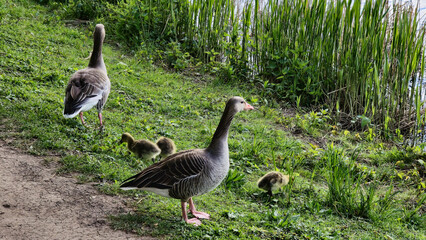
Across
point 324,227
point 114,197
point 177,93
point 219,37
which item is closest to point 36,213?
point 114,197

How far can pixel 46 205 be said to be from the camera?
16.7ft

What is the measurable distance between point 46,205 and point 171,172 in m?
1.39

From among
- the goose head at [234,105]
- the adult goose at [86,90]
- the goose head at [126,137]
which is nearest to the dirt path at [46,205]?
the adult goose at [86,90]

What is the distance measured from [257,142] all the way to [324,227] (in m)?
2.57

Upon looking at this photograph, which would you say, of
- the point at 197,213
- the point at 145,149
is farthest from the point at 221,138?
the point at 145,149

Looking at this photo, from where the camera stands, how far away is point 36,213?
4906 millimetres

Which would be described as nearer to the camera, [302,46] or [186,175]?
[186,175]

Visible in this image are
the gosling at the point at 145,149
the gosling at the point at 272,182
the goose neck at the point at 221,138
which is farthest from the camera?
the gosling at the point at 145,149

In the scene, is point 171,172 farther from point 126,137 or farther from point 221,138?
point 126,137

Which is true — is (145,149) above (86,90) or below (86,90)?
below

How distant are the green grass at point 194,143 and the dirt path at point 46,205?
0.18 metres

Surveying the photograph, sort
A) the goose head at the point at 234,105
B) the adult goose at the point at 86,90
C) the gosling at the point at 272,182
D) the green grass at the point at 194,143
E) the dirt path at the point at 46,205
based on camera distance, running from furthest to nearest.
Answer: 1. the adult goose at the point at 86,90
2. the gosling at the point at 272,182
3. the green grass at the point at 194,143
4. the goose head at the point at 234,105
5. the dirt path at the point at 46,205

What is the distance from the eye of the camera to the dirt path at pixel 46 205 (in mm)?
4617

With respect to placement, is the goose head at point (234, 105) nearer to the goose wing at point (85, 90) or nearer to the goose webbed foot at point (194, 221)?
the goose webbed foot at point (194, 221)
